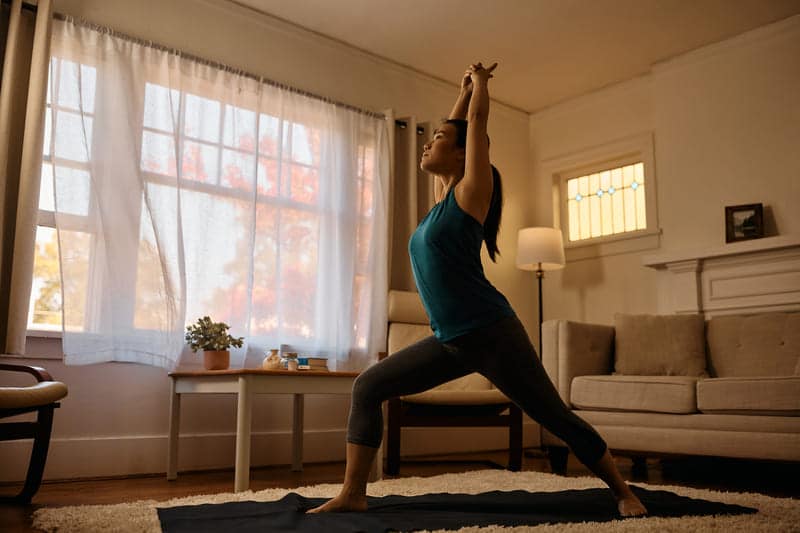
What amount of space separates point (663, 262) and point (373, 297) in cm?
194

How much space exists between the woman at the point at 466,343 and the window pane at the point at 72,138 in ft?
6.84

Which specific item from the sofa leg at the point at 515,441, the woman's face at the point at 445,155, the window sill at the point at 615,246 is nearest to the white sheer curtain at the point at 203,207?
the sofa leg at the point at 515,441

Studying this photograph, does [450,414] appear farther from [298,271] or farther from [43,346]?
[43,346]

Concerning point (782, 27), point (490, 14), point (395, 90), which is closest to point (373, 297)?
point (395, 90)

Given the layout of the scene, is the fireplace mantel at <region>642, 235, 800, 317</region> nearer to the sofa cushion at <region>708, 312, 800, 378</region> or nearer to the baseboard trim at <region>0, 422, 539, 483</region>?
the sofa cushion at <region>708, 312, 800, 378</region>

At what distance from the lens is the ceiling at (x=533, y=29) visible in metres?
4.16

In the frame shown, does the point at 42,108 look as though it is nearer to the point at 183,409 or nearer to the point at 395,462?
the point at 183,409

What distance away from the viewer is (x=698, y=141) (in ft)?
15.4

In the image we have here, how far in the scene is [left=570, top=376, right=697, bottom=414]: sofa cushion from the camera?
3.31 meters

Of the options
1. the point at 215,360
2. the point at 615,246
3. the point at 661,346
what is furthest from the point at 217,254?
the point at 615,246

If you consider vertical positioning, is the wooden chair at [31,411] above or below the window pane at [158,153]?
below

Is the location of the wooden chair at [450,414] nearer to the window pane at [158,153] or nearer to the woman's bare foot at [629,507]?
the woman's bare foot at [629,507]

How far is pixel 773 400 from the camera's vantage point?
118 inches

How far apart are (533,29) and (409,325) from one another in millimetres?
2001
